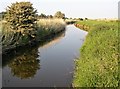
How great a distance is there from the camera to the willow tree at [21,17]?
1001 inches

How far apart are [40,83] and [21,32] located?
12476 mm

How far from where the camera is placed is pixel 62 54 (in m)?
21.6

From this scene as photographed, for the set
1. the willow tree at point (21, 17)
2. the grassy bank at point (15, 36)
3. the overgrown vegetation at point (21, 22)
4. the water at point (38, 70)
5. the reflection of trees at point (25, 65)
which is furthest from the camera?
the willow tree at point (21, 17)

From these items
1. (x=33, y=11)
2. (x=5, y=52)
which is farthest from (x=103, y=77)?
(x=33, y=11)

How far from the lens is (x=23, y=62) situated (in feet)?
59.7

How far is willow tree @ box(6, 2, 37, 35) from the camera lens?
25.4 metres

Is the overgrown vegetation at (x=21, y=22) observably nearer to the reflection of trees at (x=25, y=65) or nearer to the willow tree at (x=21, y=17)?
the willow tree at (x=21, y=17)

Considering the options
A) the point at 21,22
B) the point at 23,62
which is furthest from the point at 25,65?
the point at 21,22

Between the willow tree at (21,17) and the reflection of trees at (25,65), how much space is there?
4.58m

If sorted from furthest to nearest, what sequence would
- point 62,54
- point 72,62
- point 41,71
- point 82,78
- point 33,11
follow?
point 33,11
point 62,54
point 72,62
point 41,71
point 82,78

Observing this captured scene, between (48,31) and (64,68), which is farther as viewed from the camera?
(48,31)

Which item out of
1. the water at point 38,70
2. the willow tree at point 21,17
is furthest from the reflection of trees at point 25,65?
the willow tree at point 21,17

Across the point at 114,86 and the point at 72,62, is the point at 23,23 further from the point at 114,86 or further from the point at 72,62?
the point at 114,86

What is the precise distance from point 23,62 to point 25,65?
85cm
